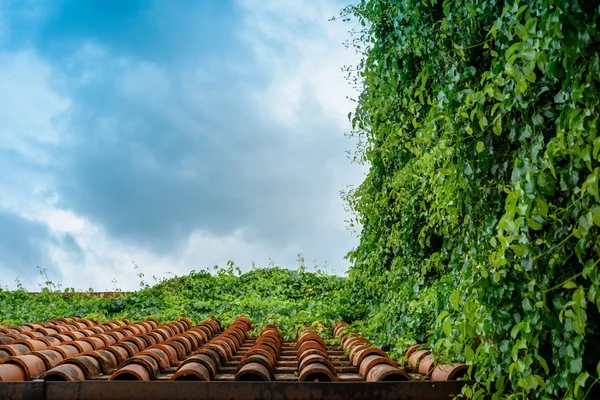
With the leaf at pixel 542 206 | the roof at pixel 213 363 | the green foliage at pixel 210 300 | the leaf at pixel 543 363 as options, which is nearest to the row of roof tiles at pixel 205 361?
the roof at pixel 213 363

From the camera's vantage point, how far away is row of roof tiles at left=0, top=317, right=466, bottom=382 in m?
4.58

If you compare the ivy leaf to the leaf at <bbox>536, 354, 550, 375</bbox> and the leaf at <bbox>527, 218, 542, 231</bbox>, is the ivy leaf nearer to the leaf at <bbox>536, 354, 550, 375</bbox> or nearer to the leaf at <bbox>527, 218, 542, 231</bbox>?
the leaf at <bbox>536, 354, 550, 375</bbox>

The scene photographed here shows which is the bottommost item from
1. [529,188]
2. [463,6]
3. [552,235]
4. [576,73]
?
[552,235]

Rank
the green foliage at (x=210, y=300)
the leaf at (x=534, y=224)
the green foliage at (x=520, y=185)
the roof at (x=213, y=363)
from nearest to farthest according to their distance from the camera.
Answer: the green foliage at (x=520, y=185)
the leaf at (x=534, y=224)
the roof at (x=213, y=363)
the green foliage at (x=210, y=300)

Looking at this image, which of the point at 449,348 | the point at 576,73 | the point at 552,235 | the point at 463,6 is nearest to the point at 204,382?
the point at 449,348

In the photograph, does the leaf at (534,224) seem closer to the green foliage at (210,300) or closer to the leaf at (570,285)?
the leaf at (570,285)

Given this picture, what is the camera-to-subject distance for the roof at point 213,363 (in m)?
4.51

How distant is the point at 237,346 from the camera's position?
6770mm

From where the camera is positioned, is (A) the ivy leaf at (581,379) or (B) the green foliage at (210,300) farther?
(B) the green foliage at (210,300)

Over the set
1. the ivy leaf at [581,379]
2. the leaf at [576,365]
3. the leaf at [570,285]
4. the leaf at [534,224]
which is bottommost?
the ivy leaf at [581,379]

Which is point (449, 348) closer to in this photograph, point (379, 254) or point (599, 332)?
point (599, 332)

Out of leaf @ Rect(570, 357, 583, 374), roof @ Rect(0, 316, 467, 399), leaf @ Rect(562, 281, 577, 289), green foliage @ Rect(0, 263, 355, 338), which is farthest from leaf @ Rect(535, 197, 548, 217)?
green foliage @ Rect(0, 263, 355, 338)

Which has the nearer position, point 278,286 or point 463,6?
point 463,6

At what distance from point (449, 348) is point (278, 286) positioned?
1002 centimetres
